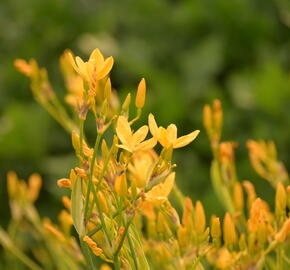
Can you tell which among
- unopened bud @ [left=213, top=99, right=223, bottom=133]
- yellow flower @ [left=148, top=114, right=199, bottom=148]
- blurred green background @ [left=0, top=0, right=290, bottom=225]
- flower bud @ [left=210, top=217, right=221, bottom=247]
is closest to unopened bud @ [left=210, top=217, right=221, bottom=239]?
flower bud @ [left=210, top=217, right=221, bottom=247]

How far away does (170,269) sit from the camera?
2.59 feet

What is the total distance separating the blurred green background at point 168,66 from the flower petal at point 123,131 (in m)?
0.97

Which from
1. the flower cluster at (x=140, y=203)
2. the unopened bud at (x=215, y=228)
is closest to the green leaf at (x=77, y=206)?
the flower cluster at (x=140, y=203)

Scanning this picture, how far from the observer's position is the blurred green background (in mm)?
1807

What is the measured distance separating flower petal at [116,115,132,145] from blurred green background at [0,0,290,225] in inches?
38.4

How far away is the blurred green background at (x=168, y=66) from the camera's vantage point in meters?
1.81

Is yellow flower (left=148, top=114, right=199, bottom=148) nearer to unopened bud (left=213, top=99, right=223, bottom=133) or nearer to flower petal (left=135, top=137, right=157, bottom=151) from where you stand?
flower petal (left=135, top=137, right=157, bottom=151)

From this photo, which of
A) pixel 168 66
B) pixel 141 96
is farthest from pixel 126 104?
pixel 168 66

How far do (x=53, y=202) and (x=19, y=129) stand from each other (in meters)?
0.21

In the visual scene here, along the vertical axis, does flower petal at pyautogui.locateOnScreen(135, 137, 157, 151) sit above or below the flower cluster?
above

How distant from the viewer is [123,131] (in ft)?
2.00

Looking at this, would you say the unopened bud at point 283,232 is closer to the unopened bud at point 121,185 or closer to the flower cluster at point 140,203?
the flower cluster at point 140,203

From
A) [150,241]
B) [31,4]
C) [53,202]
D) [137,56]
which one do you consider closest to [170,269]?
[150,241]

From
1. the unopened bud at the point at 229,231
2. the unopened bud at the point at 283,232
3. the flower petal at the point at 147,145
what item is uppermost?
the flower petal at the point at 147,145
